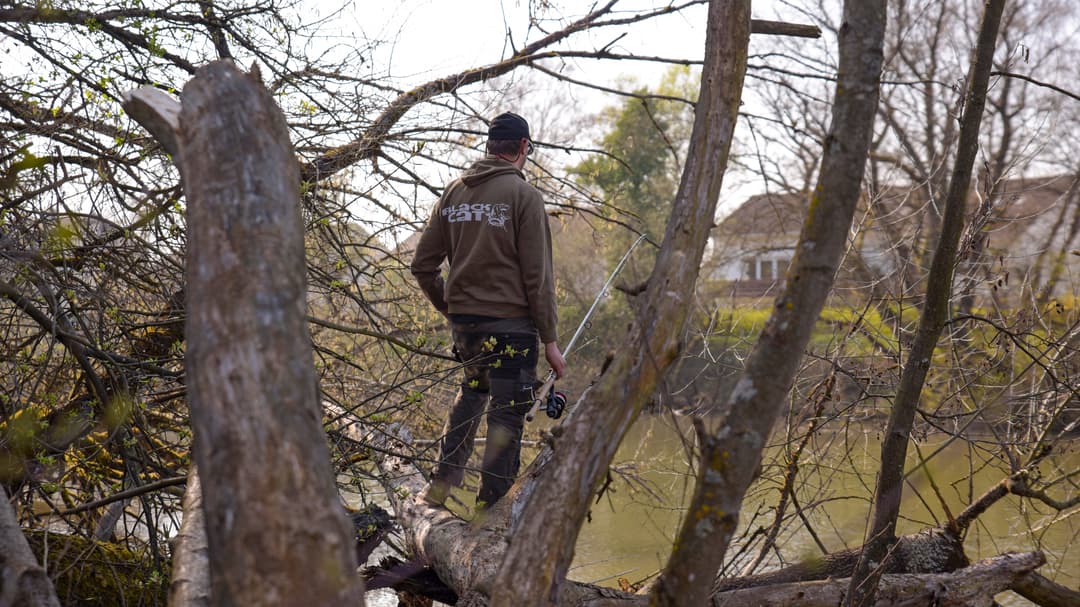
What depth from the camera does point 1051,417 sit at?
438 cm

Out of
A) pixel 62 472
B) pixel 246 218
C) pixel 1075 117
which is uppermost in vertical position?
pixel 1075 117

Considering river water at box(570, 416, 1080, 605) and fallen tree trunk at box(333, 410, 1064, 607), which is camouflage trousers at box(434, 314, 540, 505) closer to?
fallen tree trunk at box(333, 410, 1064, 607)

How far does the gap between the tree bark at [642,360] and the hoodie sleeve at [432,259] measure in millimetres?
1978

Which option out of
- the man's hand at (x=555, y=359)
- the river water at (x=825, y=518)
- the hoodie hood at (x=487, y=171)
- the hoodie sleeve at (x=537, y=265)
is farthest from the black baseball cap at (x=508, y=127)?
the river water at (x=825, y=518)

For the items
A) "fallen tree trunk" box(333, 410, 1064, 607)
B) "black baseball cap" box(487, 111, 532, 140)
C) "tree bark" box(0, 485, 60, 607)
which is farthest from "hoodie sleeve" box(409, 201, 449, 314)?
"tree bark" box(0, 485, 60, 607)

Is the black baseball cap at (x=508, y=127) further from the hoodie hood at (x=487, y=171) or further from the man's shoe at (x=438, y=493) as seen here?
the man's shoe at (x=438, y=493)

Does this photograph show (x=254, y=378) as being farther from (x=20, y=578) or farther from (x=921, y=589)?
(x=921, y=589)

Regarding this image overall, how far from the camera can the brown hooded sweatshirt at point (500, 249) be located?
386 cm

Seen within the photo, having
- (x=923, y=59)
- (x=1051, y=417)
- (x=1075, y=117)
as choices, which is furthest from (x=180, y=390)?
(x=923, y=59)

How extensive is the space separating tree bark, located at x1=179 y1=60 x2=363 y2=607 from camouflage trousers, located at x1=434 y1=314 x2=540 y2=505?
200cm

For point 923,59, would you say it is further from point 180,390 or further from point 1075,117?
point 180,390

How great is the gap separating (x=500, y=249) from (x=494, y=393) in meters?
0.61

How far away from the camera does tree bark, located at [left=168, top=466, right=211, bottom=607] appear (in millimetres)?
2480

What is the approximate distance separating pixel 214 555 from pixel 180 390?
2916 millimetres
